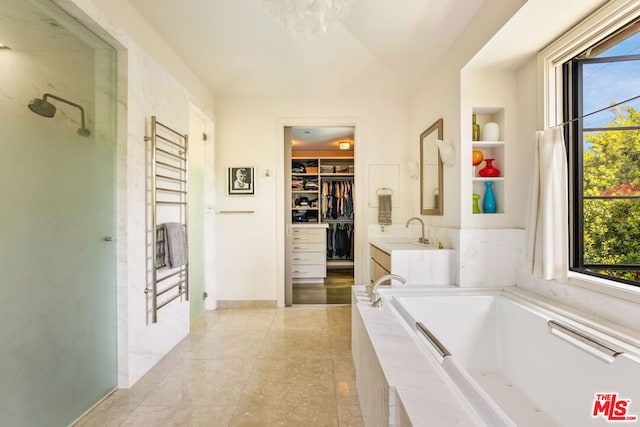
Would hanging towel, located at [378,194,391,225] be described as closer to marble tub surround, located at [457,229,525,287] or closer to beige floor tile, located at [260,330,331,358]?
marble tub surround, located at [457,229,525,287]

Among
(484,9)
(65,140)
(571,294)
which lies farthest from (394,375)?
(484,9)

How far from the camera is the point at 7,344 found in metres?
1.26

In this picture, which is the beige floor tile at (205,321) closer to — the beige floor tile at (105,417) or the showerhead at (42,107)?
the beige floor tile at (105,417)

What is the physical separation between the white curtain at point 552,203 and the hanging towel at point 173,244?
8.30ft

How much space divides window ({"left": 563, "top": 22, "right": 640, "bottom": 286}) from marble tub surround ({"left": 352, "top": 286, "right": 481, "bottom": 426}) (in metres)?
1.23

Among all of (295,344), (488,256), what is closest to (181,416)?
(295,344)

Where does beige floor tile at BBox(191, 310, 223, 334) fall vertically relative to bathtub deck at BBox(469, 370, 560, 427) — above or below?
below

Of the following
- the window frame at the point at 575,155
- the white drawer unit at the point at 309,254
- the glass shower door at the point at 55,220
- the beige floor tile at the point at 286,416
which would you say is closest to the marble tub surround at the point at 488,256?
the window frame at the point at 575,155

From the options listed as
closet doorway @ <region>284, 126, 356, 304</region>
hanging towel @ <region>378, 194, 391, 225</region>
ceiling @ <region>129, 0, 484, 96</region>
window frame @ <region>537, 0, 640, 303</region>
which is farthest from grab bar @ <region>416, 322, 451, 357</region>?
closet doorway @ <region>284, 126, 356, 304</region>

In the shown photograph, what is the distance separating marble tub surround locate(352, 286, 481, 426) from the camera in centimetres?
85

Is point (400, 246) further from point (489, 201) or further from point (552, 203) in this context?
point (552, 203)

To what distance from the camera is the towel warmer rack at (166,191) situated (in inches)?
84.8

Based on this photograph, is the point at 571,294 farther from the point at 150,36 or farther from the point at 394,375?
the point at 150,36

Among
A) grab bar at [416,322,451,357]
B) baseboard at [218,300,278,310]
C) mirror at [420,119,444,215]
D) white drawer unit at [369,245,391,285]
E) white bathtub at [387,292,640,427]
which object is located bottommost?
baseboard at [218,300,278,310]
